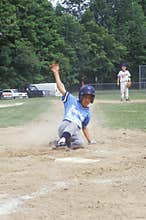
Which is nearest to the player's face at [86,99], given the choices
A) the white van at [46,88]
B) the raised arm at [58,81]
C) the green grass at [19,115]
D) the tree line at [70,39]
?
the raised arm at [58,81]

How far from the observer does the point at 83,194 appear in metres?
4.93

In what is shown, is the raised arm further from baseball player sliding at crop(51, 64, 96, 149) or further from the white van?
the white van

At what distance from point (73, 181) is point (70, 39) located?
60.7 m

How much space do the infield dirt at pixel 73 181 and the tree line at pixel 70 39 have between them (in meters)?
48.5

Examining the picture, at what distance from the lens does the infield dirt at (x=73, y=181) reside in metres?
4.36

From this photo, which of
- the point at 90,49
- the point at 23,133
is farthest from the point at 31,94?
the point at 23,133

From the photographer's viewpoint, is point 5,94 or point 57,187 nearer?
point 57,187

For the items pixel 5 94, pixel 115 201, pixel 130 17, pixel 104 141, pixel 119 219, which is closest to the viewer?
pixel 119 219

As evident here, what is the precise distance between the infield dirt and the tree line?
48540 mm

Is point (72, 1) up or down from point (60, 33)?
up

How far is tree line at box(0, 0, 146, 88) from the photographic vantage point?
57.1 m

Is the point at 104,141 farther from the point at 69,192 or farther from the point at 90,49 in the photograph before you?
the point at 90,49

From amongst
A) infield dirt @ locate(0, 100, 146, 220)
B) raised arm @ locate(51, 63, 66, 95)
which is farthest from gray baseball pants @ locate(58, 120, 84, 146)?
raised arm @ locate(51, 63, 66, 95)

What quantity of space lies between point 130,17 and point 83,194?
6796 cm
